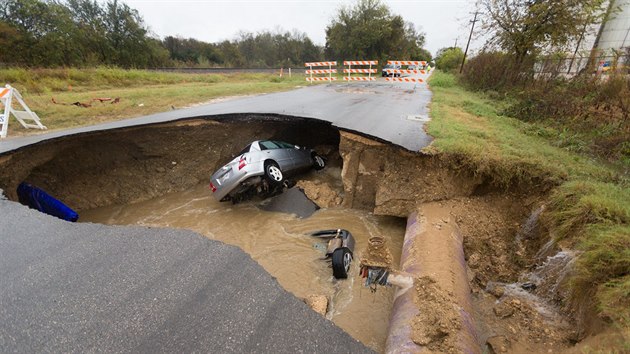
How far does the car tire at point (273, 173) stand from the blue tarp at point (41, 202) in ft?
13.3

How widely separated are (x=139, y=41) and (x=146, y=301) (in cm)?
4012

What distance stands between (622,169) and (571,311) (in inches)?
150

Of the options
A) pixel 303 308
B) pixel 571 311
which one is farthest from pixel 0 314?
pixel 571 311

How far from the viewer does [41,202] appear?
5.94 meters

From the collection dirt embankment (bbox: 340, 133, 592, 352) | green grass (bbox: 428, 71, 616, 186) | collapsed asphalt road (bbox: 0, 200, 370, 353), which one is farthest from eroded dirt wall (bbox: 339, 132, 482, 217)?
collapsed asphalt road (bbox: 0, 200, 370, 353)

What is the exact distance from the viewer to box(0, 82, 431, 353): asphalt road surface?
6.30 ft

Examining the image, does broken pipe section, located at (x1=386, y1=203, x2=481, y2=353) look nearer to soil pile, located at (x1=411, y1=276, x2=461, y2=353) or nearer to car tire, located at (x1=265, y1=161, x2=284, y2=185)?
soil pile, located at (x1=411, y1=276, x2=461, y2=353)

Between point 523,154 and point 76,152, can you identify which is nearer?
point 523,154

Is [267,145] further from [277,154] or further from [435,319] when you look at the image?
[435,319]

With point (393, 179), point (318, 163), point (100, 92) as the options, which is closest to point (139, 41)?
point (100, 92)

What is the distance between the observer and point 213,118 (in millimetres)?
8422

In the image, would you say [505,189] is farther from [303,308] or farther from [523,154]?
[303,308]

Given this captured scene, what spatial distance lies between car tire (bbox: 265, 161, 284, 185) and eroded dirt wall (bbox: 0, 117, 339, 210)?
1.60m

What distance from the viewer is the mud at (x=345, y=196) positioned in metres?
3.46
